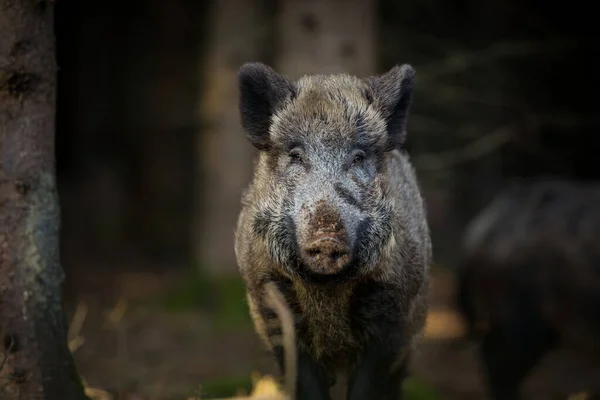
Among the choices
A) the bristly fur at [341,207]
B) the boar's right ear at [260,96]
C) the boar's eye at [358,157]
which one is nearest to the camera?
the bristly fur at [341,207]

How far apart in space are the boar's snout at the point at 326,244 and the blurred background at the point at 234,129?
1.10m

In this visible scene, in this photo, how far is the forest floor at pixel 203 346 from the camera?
8406 millimetres

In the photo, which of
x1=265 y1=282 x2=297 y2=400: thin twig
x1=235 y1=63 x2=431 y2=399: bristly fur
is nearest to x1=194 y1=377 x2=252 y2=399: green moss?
x1=235 y1=63 x2=431 y2=399: bristly fur

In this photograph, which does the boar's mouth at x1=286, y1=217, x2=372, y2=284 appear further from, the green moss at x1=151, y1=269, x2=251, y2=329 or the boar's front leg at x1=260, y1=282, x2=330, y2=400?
the green moss at x1=151, y1=269, x2=251, y2=329

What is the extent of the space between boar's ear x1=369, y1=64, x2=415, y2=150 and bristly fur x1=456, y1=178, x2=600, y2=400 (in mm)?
3752

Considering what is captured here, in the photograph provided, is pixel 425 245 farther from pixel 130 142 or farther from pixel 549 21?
pixel 130 142

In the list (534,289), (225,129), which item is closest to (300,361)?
(534,289)

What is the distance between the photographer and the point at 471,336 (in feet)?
28.0

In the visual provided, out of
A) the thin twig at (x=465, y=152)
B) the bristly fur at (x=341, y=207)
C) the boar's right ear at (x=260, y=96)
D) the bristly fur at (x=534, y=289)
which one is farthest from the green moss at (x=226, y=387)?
the thin twig at (x=465, y=152)

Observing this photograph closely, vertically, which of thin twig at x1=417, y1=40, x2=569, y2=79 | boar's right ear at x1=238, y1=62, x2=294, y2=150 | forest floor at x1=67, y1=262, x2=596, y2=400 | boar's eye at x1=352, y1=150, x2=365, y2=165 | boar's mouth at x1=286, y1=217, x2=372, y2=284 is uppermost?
thin twig at x1=417, y1=40, x2=569, y2=79

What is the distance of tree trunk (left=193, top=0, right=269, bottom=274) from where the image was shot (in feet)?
34.9

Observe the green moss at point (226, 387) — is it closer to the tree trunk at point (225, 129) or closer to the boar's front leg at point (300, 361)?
the boar's front leg at point (300, 361)

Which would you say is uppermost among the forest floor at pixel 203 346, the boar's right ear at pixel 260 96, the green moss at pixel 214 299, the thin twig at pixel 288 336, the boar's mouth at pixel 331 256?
the boar's right ear at pixel 260 96

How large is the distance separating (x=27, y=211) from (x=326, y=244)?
1.60 metres
